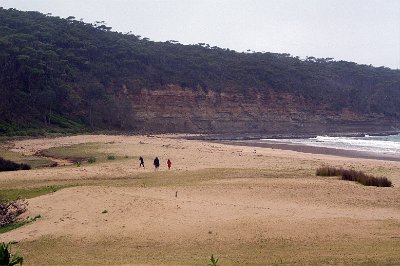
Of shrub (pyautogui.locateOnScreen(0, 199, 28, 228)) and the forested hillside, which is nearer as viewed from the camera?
shrub (pyautogui.locateOnScreen(0, 199, 28, 228))

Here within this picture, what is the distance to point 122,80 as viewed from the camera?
7212 centimetres

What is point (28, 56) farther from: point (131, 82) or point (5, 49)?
point (131, 82)

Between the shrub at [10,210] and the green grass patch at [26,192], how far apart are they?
1261mm

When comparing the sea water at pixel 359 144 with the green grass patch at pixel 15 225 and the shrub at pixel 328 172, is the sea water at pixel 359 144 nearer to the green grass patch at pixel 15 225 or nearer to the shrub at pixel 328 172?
the shrub at pixel 328 172

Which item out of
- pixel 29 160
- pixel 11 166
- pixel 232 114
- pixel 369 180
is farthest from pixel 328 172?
pixel 232 114

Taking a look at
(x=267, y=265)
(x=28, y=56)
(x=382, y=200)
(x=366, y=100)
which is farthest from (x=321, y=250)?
(x=366, y=100)

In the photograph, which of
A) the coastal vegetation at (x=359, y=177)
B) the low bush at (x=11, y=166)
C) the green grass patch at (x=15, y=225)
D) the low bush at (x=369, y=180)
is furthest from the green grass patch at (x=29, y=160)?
the low bush at (x=369, y=180)

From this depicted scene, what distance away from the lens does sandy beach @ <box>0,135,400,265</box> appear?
11.6 meters

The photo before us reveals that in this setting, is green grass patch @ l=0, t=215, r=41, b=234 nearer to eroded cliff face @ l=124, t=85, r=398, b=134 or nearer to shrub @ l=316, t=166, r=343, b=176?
shrub @ l=316, t=166, r=343, b=176

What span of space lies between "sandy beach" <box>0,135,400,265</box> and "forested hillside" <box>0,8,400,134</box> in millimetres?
36349

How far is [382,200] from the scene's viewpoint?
57.8 feet

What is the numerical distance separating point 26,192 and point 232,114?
57.4 m

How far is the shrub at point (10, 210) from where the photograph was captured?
14945 mm

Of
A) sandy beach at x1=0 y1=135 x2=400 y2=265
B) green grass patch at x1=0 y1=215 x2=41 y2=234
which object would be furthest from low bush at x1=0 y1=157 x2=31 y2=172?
green grass patch at x1=0 y1=215 x2=41 y2=234
